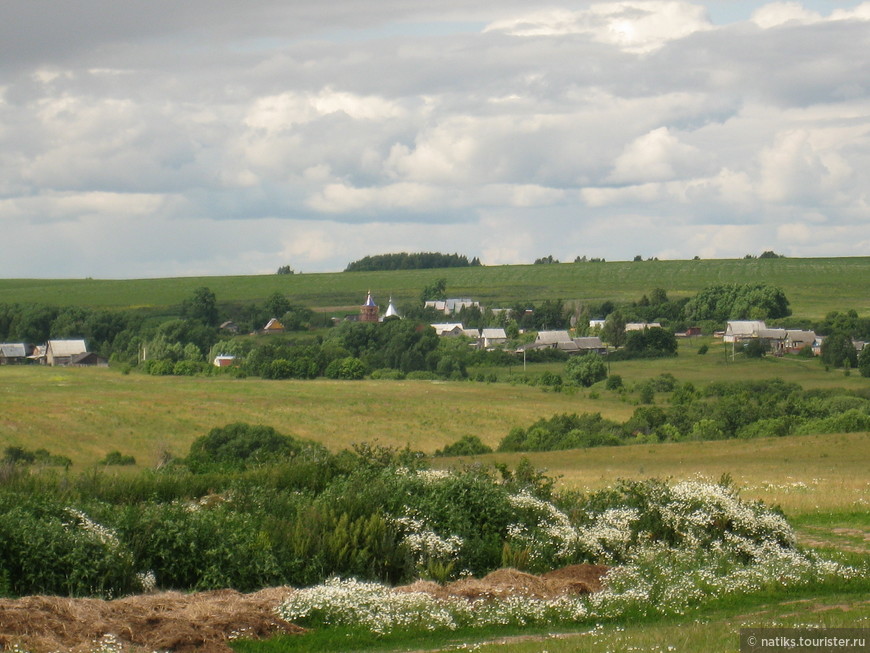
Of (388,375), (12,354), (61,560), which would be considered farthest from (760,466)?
(12,354)

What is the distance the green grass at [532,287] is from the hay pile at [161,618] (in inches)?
5498

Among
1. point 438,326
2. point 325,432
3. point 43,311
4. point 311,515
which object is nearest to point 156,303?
point 43,311

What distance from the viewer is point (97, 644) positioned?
8969 mm

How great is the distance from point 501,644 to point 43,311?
136 metres

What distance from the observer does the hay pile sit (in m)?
9.16

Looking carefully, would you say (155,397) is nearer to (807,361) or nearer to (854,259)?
(807,361)

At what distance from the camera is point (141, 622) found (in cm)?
983

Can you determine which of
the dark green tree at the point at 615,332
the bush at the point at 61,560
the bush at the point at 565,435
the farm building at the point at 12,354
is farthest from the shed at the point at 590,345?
the bush at the point at 61,560

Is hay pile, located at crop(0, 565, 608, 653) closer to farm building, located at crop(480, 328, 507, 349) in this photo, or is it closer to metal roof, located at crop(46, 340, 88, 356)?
metal roof, located at crop(46, 340, 88, 356)

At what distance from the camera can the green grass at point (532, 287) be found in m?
161

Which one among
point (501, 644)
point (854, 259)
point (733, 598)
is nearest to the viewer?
point (501, 644)

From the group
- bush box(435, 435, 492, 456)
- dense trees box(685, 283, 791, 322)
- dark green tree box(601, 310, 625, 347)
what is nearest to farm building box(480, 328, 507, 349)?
dark green tree box(601, 310, 625, 347)

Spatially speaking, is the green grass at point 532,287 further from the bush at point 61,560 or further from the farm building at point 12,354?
the bush at point 61,560

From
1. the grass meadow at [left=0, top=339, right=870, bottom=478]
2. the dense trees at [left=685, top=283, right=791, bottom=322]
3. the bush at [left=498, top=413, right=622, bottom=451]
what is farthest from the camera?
the dense trees at [left=685, top=283, right=791, bottom=322]
